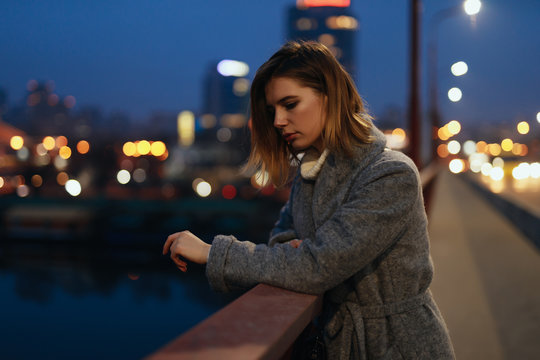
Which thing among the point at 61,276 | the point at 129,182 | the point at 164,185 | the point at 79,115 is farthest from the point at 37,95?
the point at 61,276

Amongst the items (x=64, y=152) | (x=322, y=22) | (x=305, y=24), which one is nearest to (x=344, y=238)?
(x=322, y=22)

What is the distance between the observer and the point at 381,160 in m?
1.65

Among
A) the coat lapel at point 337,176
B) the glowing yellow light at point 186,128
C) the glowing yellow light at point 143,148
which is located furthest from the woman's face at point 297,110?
the glowing yellow light at point 186,128

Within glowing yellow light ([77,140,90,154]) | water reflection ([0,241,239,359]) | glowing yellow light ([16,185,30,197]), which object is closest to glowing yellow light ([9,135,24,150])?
glowing yellow light ([77,140,90,154])

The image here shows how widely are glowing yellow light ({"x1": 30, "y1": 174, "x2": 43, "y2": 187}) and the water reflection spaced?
3177 cm

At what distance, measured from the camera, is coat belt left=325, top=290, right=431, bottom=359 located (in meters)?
1.66

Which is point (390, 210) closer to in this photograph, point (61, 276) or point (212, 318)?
point (212, 318)

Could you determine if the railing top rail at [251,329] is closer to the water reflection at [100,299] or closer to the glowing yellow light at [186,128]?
the water reflection at [100,299]

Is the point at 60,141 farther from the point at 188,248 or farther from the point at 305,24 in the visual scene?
the point at 188,248

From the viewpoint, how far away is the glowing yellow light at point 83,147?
113475 mm

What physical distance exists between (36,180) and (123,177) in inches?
597

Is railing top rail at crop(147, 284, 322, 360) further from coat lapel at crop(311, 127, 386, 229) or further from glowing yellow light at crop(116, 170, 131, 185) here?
glowing yellow light at crop(116, 170, 131, 185)

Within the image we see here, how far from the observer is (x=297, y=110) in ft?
6.08

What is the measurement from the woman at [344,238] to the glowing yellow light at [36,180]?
329ft
